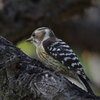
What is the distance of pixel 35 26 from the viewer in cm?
972

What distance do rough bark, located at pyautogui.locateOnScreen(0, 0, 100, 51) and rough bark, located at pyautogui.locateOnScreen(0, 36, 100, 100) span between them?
443 cm

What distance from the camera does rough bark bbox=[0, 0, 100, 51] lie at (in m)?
9.31

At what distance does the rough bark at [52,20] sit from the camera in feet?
30.6

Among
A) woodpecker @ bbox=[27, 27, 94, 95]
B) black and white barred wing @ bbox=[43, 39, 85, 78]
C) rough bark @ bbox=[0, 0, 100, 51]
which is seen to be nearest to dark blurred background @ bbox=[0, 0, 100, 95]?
rough bark @ bbox=[0, 0, 100, 51]

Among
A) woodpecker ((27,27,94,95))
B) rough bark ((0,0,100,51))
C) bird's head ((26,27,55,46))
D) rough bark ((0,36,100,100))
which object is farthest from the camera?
rough bark ((0,0,100,51))

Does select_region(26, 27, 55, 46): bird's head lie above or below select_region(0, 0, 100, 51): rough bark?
above

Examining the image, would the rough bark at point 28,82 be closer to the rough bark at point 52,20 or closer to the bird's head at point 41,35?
the bird's head at point 41,35

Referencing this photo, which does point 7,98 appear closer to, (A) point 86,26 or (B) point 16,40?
(B) point 16,40

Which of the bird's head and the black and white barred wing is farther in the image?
the bird's head

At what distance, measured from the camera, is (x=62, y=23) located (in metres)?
10.8

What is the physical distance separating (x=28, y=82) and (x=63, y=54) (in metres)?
1.00

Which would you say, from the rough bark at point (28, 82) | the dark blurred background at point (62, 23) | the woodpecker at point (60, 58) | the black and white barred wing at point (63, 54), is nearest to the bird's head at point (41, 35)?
the woodpecker at point (60, 58)

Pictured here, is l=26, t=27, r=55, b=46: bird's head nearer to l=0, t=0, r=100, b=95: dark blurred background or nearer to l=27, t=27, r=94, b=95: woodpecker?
l=27, t=27, r=94, b=95: woodpecker

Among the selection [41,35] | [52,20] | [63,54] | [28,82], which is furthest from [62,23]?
[28,82]
